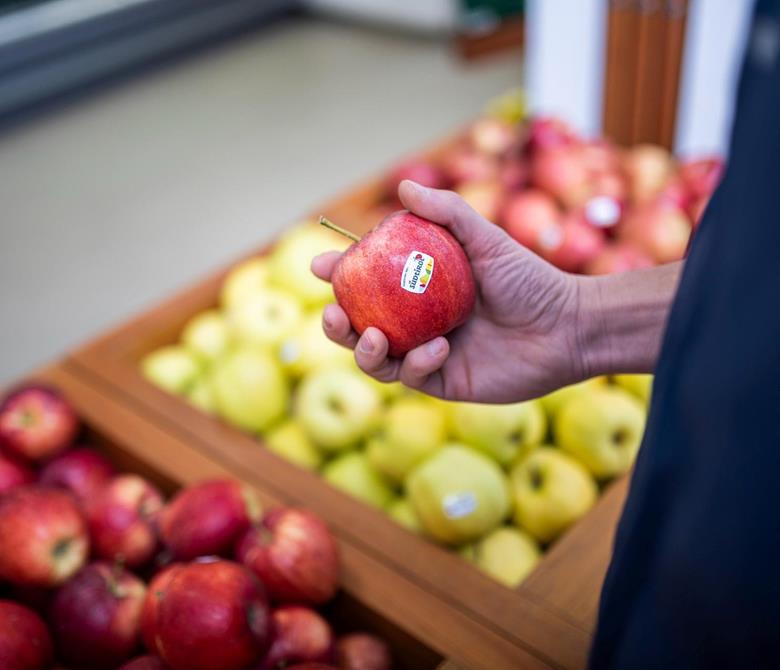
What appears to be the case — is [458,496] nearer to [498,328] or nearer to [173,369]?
[498,328]

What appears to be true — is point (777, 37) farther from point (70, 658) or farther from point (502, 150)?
point (502, 150)

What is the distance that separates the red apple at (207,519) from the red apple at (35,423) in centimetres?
34

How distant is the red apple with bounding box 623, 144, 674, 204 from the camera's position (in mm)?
2021

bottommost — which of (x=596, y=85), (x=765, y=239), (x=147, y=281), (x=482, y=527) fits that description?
(x=147, y=281)

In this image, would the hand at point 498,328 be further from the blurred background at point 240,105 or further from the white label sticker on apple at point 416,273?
the blurred background at point 240,105

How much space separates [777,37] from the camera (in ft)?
1.38

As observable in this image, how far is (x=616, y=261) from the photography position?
5.58 ft

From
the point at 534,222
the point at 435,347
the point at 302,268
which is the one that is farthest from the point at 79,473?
the point at 534,222

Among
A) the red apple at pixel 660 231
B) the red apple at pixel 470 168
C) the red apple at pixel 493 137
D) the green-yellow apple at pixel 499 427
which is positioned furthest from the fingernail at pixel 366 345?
the red apple at pixel 493 137

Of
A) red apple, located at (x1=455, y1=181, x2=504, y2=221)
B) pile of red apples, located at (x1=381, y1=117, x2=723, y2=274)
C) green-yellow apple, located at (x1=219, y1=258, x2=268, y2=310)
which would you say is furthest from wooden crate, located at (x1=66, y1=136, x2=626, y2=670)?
red apple, located at (x1=455, y1=181, x2=504, y2=221)

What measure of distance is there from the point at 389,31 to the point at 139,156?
86.8 inches

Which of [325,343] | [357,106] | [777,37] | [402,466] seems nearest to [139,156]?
[357,106]

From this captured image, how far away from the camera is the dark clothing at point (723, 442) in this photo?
0.44m

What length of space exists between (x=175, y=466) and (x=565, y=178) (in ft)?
3.94
